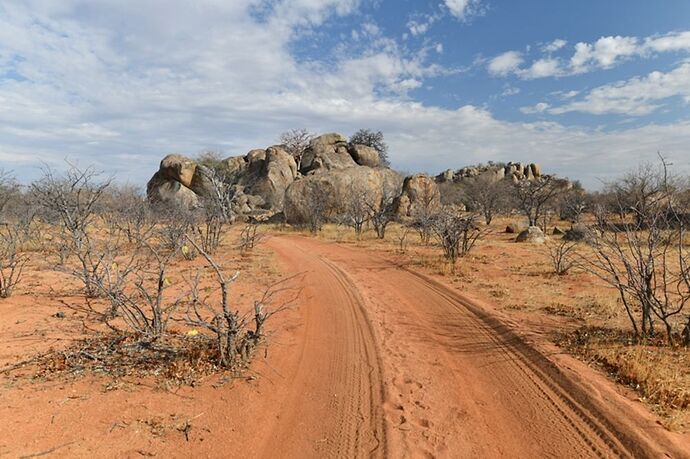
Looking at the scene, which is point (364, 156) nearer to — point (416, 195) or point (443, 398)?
point (416, 195)

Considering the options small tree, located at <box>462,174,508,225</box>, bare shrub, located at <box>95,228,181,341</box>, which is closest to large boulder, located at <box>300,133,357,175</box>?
small tree, located at <box>462,174,508,225</box>

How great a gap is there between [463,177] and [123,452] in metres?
53.6

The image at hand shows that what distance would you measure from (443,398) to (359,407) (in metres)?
0.99

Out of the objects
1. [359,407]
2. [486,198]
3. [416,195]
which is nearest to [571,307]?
[359,407]

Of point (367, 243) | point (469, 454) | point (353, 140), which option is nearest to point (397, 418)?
point (469, 454)

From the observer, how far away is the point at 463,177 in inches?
2110

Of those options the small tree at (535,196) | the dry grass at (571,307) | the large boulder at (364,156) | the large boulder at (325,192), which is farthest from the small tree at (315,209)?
the large boulder at (364,156)

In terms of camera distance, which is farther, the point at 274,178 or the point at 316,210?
the point at 274,178

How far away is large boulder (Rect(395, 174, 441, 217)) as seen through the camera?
1133 inches

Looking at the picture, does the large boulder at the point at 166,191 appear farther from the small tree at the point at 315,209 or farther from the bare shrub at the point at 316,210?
the bare shrub at the point at 316,210

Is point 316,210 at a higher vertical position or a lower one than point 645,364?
higher

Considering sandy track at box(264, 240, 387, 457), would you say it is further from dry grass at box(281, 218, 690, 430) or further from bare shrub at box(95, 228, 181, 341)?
dry grass at box(281, 218, 690, 430)

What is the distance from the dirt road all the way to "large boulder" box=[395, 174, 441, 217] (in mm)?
21286

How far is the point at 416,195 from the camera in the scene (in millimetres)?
29656
